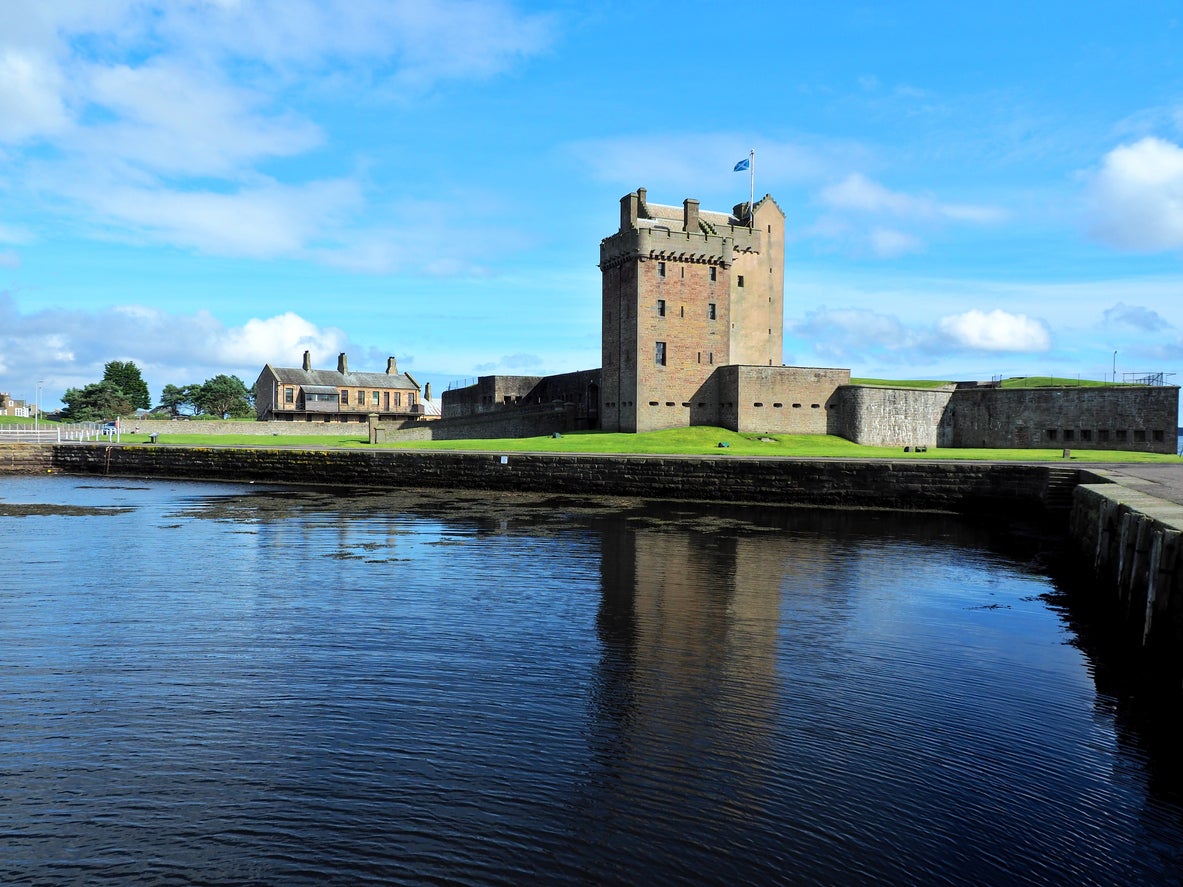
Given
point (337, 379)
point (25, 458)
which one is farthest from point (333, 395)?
point (25, 458)

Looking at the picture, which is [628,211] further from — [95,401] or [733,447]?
[95,401]

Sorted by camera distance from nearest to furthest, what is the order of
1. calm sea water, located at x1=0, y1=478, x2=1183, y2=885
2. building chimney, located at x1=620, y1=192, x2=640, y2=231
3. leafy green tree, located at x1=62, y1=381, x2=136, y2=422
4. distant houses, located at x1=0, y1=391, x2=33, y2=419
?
1. calm sea water, located at x1=0, y1=478, x2=1183, y2=885
2. building chimney, located at x1=620, y1=192, x2=640, y2=231
3. leafy green tree, located at x1=62, y1=381, x2=136, y2=422
4. distant houses, located at x1=0, y1=391, x2=33, y2=419

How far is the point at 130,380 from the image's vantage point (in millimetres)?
119125

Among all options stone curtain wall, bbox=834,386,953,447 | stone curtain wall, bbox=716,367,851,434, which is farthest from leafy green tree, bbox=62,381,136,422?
stone curtain wall, bbox=834,386,953,447

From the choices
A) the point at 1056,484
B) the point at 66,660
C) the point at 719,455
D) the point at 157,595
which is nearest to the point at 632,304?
the point at 719,455

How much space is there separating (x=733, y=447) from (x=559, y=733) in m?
40.0

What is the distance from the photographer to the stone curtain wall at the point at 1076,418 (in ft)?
163

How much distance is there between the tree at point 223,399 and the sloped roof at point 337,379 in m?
22.1

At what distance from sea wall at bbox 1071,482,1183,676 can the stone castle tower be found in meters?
37.3

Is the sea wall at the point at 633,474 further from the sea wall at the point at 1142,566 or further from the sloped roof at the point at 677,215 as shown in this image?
the sloped roof at the point at 677,215

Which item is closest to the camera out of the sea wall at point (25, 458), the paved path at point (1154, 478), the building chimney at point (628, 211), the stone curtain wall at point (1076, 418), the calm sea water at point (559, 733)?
the calm sea water at point (559, 733)

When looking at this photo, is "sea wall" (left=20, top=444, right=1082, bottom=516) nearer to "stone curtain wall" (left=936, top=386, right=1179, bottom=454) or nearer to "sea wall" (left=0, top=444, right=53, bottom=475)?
"sea wall" (left=0, top=444, right=53, bottom=475)

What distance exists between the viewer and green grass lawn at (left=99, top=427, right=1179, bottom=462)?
128 ft

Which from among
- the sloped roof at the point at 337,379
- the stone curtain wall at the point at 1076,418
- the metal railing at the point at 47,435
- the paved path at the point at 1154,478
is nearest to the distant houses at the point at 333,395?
the sloped roof at the point at 337,379
